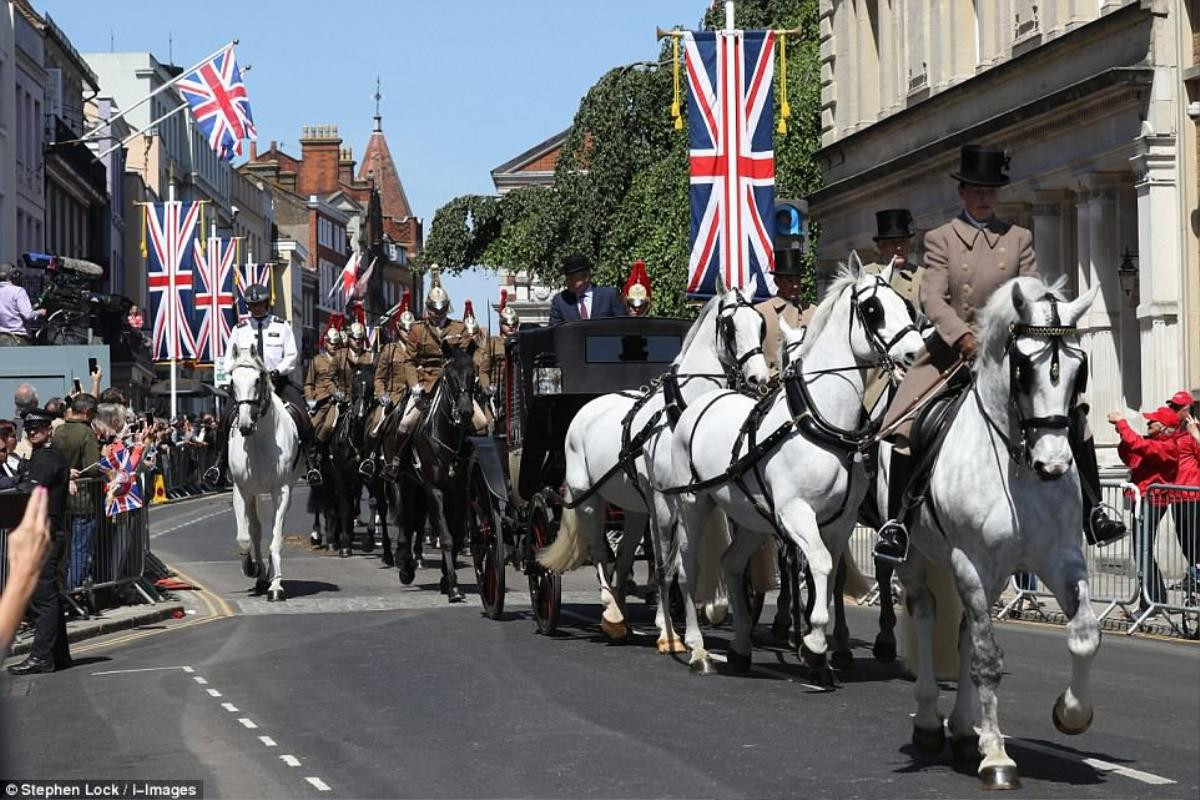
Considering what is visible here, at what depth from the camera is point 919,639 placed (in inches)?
415

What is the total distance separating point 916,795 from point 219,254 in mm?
46115

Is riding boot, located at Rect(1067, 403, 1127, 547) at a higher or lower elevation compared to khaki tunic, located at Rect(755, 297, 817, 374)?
lower

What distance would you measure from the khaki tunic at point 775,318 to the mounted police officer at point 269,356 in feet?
21.9

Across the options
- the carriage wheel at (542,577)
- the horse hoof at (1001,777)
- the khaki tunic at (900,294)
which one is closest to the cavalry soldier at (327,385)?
the carriage wheel at (542,577)

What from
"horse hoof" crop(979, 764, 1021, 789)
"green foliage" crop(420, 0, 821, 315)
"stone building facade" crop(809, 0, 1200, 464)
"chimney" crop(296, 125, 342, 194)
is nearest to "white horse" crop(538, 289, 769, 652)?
"horse hoof" crop(979, 764, 1021, 789)

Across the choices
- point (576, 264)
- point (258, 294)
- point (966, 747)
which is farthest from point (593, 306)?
point (966, 747)

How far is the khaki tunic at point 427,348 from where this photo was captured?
2141 cm

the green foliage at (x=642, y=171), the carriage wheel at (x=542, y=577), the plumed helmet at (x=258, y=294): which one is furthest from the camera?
the green foliage at (x=642, y=171)

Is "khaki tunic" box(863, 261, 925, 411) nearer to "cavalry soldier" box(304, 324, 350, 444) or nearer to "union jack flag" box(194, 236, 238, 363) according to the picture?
"cavalry soldier" box(304, 324, 350, 444)

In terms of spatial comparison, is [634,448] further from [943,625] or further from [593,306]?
[943,625]

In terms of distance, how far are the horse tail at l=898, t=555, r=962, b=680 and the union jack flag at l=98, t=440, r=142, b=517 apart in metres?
11.1

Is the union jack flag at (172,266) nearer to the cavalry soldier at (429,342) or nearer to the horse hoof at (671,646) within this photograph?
the cavalry soldier at (429,342)

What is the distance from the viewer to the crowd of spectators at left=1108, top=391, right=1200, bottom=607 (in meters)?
17.7

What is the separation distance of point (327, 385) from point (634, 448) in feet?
53.4
